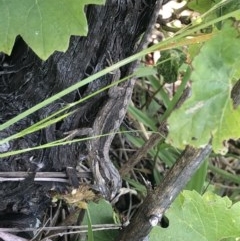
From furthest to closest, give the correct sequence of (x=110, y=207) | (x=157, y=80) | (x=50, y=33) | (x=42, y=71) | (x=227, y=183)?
(x=227, y=183) < (x=157, y=80) < (x=110, y=207) < (x=42, y=71) < (x=50, y=33)

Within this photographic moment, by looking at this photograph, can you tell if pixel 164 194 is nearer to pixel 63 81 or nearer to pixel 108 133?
pixel 108 133

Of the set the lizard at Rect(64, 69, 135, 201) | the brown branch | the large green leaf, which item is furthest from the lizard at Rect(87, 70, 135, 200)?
the large green leaf

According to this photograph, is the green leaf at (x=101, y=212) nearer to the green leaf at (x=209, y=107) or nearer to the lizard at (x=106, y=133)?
the lizard at (x=106, y=133)

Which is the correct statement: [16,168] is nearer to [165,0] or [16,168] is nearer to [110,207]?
[110,207]

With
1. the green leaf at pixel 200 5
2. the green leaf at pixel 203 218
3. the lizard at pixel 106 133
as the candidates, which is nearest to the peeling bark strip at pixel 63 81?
the lizard at pixel 106 133

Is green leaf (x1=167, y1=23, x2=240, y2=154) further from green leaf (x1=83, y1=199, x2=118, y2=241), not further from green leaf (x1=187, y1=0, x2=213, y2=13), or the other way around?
green leaf (x1=83, y1=199, x2=118, y2=241)

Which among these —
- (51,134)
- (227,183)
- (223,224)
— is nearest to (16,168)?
(51,134)

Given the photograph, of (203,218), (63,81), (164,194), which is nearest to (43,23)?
(63,81)
